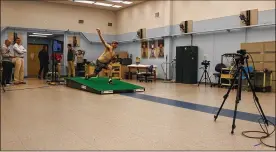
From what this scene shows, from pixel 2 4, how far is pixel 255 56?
11371 millimetres

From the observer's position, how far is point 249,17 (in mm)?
8461

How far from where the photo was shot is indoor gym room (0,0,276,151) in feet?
9.38

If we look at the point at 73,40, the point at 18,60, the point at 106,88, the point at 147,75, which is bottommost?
the point at 106,88

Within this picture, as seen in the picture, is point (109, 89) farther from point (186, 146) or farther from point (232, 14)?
point (232, 14)

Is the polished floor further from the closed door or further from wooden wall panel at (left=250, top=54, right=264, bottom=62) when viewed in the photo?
the closed door

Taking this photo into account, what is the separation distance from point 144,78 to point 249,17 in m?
5.36

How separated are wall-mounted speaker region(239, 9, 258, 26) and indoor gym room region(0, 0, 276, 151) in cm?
3

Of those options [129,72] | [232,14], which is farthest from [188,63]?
[129,72]

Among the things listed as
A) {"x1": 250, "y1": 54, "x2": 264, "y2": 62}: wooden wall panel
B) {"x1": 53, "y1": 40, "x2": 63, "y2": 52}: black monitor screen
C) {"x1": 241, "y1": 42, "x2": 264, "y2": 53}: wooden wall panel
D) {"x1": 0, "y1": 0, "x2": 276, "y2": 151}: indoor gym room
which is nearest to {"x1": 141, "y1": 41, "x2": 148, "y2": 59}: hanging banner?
{"x1": 0, "y1": 0, "x2": 276, "y2": 151}: indoor gym room

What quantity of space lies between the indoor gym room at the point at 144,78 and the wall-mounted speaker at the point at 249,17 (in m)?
0.03

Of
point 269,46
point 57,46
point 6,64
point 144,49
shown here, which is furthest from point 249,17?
point 6,64

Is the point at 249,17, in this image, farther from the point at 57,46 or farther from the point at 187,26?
the point at 57,46

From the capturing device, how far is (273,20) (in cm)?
786

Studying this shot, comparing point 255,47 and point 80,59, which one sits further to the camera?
point 80,59
